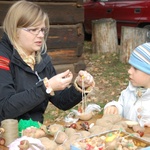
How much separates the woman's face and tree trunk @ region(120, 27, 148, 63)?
6.08 meters

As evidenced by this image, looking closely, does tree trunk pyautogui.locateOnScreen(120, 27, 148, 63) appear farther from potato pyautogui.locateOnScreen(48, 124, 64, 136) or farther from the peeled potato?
potato pyautogui.locateOnScreen(48, 124, 64, 136)

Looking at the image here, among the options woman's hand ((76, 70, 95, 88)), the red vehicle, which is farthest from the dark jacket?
the red vehicle

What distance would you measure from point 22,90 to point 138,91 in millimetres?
856

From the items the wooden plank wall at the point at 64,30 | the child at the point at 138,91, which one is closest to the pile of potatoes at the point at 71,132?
the child at the point at 138,91

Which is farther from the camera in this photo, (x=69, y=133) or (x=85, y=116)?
(x=85, y=116)

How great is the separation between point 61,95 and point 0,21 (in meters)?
3.09

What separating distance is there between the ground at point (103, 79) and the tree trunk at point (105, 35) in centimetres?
25

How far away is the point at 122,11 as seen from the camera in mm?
9836

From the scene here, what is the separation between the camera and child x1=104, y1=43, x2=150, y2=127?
8.10ft

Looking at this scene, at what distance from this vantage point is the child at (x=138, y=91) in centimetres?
247

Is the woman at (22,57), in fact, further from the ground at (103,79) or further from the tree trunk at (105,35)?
the tree trunk at (105,35)

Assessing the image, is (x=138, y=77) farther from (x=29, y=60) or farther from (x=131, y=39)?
(x=131, y=39)

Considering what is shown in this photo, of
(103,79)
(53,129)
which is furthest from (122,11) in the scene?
(53,129)

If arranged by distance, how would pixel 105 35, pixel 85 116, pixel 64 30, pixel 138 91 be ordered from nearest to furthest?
1. pixel 85 116
2. pixel 138 91
3. pixel 64 30
4. pixel 105 35
